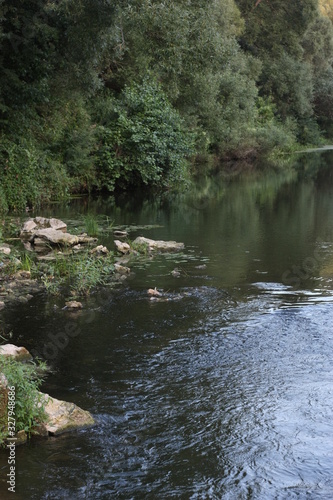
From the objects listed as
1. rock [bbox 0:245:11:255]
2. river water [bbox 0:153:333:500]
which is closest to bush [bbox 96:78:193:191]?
river water [bbox 0:153:333:500]

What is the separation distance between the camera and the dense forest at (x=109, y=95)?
57.4ft

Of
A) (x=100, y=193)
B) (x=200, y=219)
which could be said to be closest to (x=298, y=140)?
(x=100, y=193)

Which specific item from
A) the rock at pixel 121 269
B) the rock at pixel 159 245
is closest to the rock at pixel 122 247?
the rock at pixel 159 245

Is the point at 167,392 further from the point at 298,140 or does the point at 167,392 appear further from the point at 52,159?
the point at 298,140

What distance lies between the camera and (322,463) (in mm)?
5539

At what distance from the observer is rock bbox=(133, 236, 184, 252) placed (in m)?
14.7

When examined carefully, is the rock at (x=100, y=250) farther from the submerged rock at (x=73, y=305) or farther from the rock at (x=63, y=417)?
the rock at (x=63, y=417)

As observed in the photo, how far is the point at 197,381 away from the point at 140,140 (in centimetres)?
1887

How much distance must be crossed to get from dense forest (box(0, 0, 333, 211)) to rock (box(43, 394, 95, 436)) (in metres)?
11.8

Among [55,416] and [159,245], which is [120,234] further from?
[55,416]

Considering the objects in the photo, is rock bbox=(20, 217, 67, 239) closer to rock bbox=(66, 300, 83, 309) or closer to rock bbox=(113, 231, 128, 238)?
rock bbox=(113, 231, 128, 238)

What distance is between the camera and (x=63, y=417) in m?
6.15

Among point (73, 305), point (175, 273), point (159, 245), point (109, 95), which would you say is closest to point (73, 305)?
point (73, 305)

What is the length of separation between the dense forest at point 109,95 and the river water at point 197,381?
782cm
